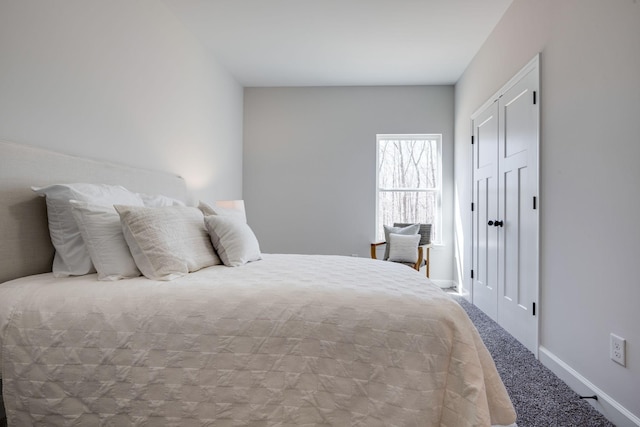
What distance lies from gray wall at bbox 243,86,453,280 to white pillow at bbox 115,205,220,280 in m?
3.16

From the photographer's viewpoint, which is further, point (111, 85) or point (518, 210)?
point (518, 210)

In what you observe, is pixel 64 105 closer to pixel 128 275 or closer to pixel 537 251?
pixel 128 275

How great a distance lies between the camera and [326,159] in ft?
16.5

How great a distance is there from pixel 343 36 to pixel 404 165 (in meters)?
2.11

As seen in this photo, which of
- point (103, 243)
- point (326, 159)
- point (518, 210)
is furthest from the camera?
point (326, 159)

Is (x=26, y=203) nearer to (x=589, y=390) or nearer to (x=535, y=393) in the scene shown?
(x=535, y=393)

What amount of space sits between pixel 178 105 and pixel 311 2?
4.87ft

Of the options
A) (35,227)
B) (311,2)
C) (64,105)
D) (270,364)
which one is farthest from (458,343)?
(311,2)

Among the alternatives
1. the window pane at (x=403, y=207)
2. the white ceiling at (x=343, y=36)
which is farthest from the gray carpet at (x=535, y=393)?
the white ceiling at (x=343, y=36)

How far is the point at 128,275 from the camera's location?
5.59 ft

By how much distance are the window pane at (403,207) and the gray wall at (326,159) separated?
0.20m

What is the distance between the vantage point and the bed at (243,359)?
1259 mm

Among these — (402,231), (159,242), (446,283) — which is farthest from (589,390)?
(446,283)

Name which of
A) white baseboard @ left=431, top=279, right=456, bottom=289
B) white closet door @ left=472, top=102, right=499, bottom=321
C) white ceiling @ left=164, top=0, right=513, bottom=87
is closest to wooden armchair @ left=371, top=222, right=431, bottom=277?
white baseboard @ left=431, top=279, right=456, bottom=289
